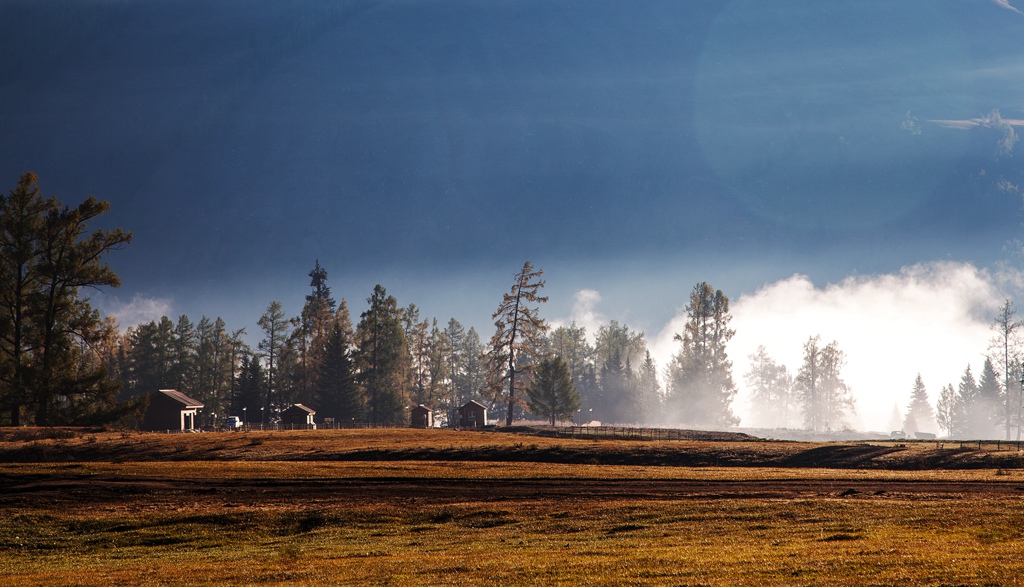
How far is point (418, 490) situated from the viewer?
167ft

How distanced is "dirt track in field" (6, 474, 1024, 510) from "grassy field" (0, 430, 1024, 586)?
18 centimetres

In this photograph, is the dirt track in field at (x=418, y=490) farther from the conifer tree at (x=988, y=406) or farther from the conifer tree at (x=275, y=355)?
the conifer tree at (x=988, y=406)

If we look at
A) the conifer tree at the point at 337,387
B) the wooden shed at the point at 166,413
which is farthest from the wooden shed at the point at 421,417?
the wooden shed at the point at 166,413

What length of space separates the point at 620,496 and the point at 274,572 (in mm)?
22629

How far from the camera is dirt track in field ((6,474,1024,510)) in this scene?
1841 inches

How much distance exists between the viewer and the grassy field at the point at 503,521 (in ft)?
93.0

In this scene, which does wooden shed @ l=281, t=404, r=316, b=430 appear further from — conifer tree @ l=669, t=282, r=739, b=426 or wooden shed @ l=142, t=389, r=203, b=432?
conifer tree @ l=669, t=282, r=739, b=426

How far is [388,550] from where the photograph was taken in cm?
3475

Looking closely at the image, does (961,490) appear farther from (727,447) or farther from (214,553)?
(214,553)

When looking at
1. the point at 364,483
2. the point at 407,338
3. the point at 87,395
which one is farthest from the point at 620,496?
the point at 407,338

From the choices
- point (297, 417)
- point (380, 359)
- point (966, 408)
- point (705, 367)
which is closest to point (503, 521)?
point (297, 417)

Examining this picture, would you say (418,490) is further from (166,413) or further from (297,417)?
(297,417)

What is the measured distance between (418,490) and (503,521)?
1119cm

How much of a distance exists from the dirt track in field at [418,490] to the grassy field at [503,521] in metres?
0.18
